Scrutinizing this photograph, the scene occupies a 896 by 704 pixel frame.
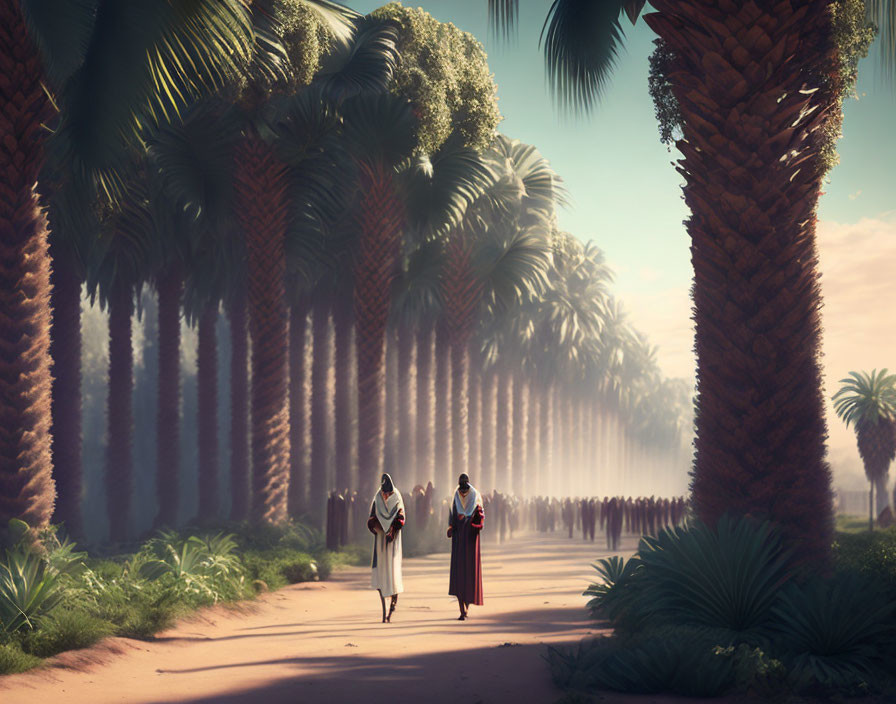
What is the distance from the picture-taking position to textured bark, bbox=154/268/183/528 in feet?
91.2

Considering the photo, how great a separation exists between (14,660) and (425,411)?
2255 cm

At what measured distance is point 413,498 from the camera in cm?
2319

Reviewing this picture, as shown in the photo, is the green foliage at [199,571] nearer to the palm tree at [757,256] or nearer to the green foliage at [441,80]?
the palm tree at [757,256]

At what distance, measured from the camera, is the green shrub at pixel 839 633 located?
7.35 metres

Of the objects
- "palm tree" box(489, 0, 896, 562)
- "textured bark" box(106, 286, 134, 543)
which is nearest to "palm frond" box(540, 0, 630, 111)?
"palm tree" box(489, 0, 896, 562)

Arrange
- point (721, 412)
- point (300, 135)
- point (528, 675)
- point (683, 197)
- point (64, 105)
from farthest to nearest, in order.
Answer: point (300, 135)
point (64, 105)
point (683, 197)
point (721, 412)
point (528, 675)

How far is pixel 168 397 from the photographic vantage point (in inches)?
1109

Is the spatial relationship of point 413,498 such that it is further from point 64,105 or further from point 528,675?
point 528,675

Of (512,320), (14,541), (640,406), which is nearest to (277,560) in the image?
(14,541)

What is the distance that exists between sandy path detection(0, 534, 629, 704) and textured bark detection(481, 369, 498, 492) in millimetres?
28658

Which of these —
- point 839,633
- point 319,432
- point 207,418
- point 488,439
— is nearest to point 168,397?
point 207,418

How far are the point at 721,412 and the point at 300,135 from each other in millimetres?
15013

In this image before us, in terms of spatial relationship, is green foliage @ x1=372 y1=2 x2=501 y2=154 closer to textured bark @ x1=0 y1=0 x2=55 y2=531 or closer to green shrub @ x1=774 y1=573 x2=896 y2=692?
textured bark @ x1=0 y1=0 x2=55 y2=531

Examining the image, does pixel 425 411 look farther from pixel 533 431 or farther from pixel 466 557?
pixel 533 431
